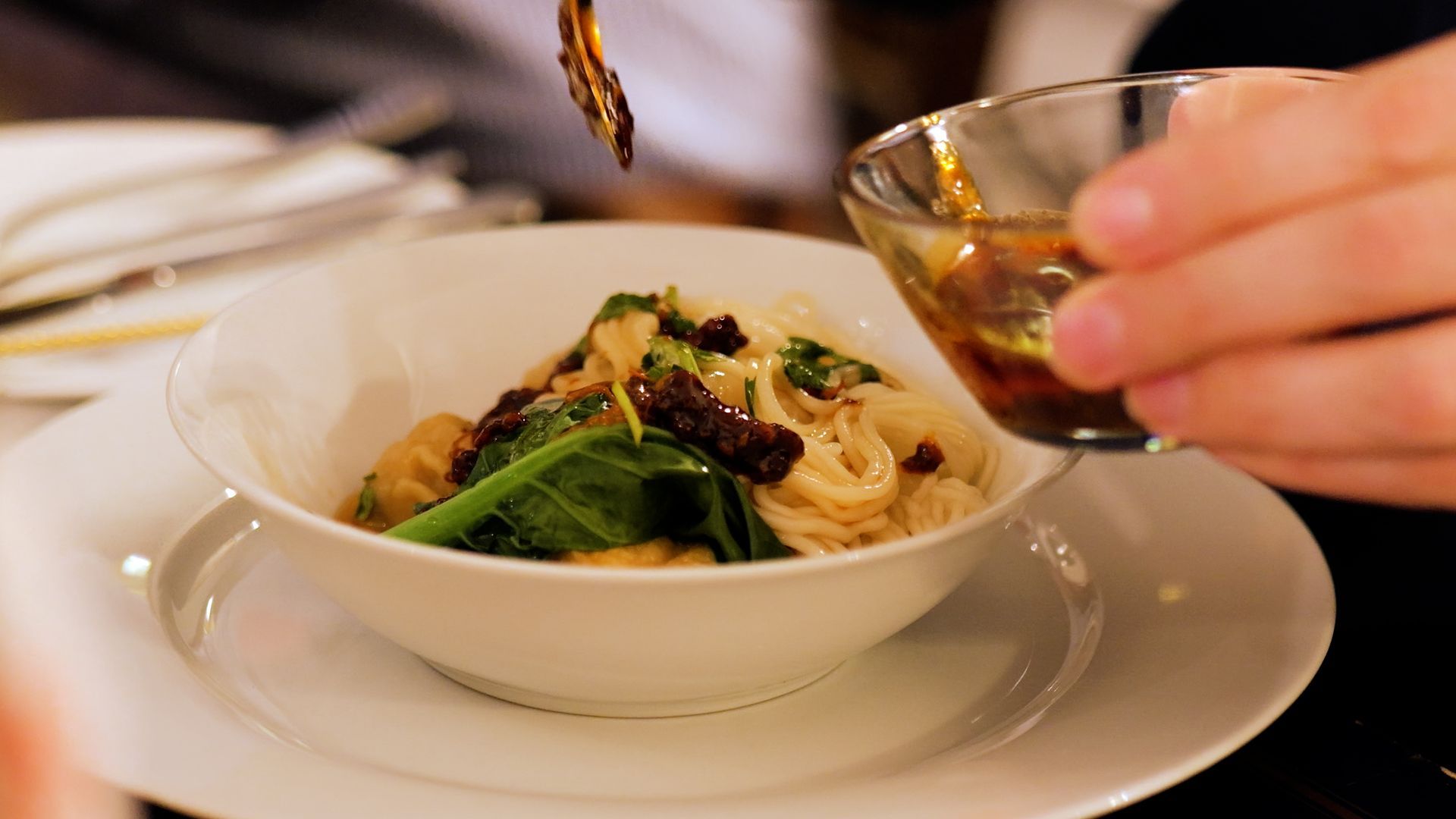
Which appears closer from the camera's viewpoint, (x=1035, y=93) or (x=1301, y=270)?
(x=1301, y=270)

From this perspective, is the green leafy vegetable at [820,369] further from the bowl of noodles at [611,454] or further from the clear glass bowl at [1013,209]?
the clear glass bowl at [1013,209]

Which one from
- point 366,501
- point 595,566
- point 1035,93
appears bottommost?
point 366,501

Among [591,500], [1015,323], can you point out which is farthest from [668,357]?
[1015,323]

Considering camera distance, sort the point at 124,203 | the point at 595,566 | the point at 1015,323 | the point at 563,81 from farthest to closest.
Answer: the point at 563,81 → the point at 124,203 → the point at 595,566 → the point at 1015,323

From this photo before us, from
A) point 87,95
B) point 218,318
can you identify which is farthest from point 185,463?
point 87,95

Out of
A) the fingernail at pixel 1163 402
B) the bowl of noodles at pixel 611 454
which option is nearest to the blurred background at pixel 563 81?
the bowl of noodles at pixel 611 454

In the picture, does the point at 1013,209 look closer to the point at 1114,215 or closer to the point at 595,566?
the point at 1114,215

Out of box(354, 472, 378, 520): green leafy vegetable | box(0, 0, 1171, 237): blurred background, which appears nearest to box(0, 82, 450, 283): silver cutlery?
box(0, 0, 1171, 237): blurred background
